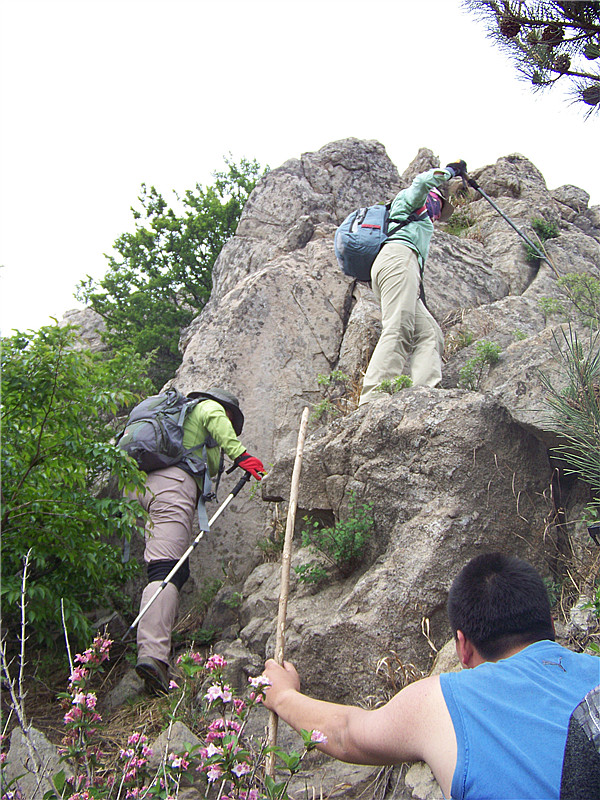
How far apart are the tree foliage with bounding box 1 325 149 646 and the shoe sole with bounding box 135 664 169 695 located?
0.55 meters

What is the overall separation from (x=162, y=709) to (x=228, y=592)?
1.52 m

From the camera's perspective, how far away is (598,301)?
255 inches

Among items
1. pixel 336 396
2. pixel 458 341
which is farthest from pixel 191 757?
pixel 458 341

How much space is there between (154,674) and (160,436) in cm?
207

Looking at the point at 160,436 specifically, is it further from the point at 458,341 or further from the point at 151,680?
the point at 458,341

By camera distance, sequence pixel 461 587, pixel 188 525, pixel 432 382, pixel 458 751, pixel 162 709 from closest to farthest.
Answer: pixel 458 751 < pixel 461 587 < pixel 162 709 < pixel 188 525 < pixel 432 382

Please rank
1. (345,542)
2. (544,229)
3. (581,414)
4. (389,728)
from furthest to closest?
(544,229)
(345,542)
(581,414)
(389,728)

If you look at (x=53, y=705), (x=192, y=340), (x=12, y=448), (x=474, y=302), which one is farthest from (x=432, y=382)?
(x=53, y=705)

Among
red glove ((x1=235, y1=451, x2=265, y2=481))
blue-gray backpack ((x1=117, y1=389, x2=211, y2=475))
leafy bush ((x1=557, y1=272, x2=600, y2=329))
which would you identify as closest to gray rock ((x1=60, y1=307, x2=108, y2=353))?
blue-gray backpack ((x1=117, y1=389, x2=211, y2=475))

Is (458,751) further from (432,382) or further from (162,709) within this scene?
(432,382)

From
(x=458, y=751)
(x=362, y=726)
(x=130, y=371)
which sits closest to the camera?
(x=458, y=751)

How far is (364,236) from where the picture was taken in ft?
22.8

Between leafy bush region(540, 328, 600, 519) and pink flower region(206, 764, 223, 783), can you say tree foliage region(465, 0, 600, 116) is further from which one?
pink flower region(206, 764, 223, 783)

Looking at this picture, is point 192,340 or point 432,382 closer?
point 432,382
